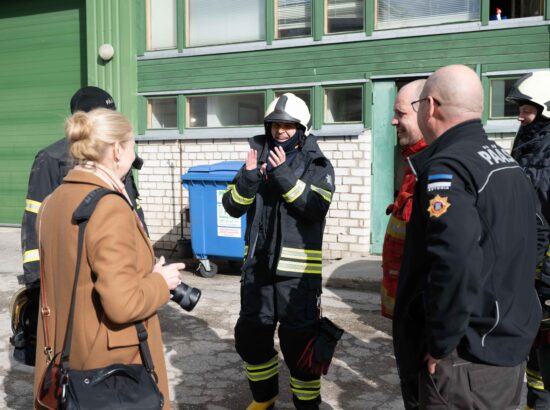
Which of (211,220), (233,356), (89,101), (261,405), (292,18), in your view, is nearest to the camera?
(89,101)

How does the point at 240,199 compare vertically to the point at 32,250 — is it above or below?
above

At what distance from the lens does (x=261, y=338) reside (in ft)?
12.9

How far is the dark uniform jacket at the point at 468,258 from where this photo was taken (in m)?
2.21

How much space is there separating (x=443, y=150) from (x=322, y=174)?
164cm

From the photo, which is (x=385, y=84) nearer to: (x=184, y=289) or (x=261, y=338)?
(x=261, y=338)

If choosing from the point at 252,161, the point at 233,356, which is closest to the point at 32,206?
the point at 252,161

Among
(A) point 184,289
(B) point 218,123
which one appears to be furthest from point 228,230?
(A) point 184,289

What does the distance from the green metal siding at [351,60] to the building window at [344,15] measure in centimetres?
31

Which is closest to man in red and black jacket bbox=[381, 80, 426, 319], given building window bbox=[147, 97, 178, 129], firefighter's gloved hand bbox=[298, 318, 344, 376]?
firefighter's gloved hand bbox=[298, 318, 344, 376]

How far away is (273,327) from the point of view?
3967 mm

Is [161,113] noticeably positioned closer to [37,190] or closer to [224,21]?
[224,21]

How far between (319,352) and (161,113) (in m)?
8.13

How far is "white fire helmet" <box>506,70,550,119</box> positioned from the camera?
3.57 metres

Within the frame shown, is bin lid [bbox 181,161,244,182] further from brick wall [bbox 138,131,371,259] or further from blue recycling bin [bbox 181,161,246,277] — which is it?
brick wall [bbox 138,131,371,259]
